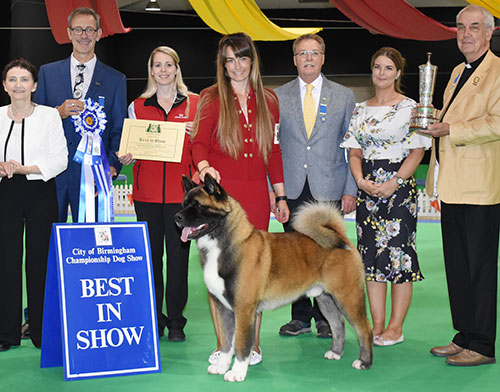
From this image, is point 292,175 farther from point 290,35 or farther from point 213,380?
point 290,35

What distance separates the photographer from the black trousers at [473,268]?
3.86 m

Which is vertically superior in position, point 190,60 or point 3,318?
point 190,60

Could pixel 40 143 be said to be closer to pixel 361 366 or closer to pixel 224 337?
pixel 224 337

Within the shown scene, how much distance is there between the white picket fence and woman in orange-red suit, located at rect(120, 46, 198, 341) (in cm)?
887

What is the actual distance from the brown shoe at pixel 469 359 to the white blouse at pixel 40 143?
2.92 m

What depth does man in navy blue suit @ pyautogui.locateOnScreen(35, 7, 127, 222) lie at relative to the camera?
170 inches

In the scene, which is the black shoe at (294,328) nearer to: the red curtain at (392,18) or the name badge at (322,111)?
the name badge at (322,111)

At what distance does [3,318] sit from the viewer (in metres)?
4.14

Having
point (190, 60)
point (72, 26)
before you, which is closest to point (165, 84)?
point (72, 26)

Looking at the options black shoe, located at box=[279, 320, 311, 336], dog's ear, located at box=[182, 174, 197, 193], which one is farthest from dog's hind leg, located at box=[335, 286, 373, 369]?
dog's ear, located at box=[182, 174, 197, 193]

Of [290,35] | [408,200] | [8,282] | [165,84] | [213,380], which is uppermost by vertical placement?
[290,35]

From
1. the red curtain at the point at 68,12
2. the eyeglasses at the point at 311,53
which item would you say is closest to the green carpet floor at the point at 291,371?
the eyeglasses at the point at 311,53

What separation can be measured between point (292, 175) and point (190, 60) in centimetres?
1451

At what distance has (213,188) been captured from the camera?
11.1 ft
